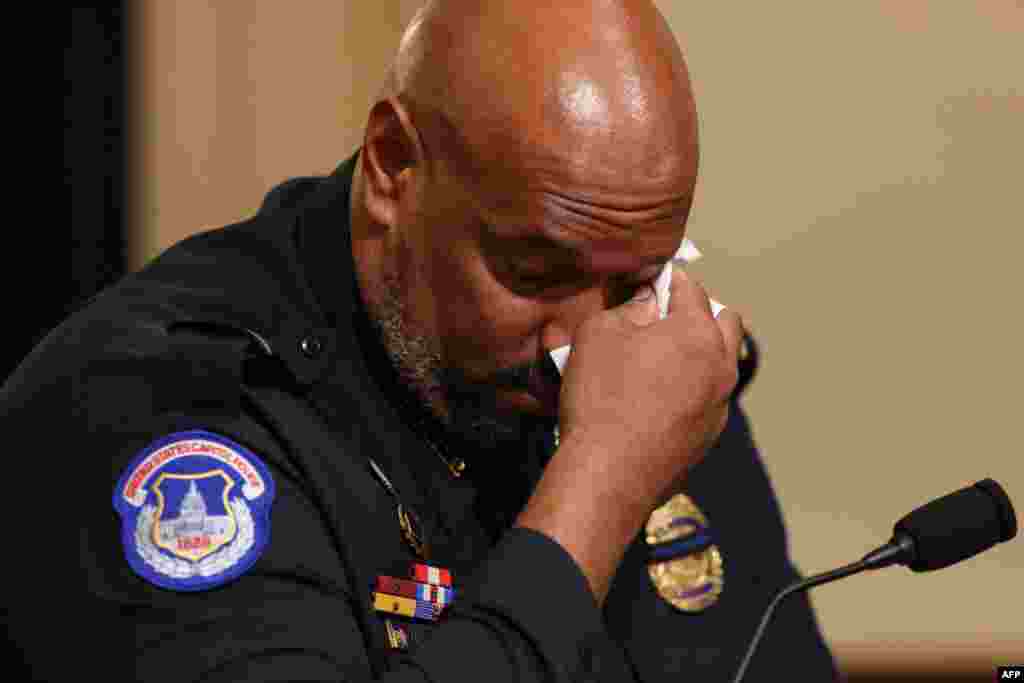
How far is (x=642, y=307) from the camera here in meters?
1.73

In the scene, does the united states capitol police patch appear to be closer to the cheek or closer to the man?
the man

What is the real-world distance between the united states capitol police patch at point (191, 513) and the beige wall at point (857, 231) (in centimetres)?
176

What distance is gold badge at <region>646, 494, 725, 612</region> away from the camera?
2.07m

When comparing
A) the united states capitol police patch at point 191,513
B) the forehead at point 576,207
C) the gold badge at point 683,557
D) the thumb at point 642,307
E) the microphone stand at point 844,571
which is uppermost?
the forehead at point 576,207

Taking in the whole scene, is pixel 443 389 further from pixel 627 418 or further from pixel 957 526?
pixel 957 526

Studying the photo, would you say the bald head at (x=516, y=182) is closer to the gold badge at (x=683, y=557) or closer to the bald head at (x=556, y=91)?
the bald head at (x=556, y=91)

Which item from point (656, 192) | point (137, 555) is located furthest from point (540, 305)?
point (137, 555)

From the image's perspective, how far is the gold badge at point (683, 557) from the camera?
6.81 feet

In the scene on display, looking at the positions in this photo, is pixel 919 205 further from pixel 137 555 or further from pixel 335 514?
pixel 137 555

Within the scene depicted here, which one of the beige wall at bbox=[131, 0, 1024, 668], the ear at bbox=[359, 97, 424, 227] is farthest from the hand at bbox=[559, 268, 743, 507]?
the beige wall at bbox=[131, 0, 1024, 668]

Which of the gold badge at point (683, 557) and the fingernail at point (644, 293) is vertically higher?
the fingernail at point (644, 293)

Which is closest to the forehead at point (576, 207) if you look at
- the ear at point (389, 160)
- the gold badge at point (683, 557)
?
the ear at point (389, 160)

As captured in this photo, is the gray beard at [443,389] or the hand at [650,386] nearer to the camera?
the hand at [650,386]

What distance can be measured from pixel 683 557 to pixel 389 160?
0.66m
